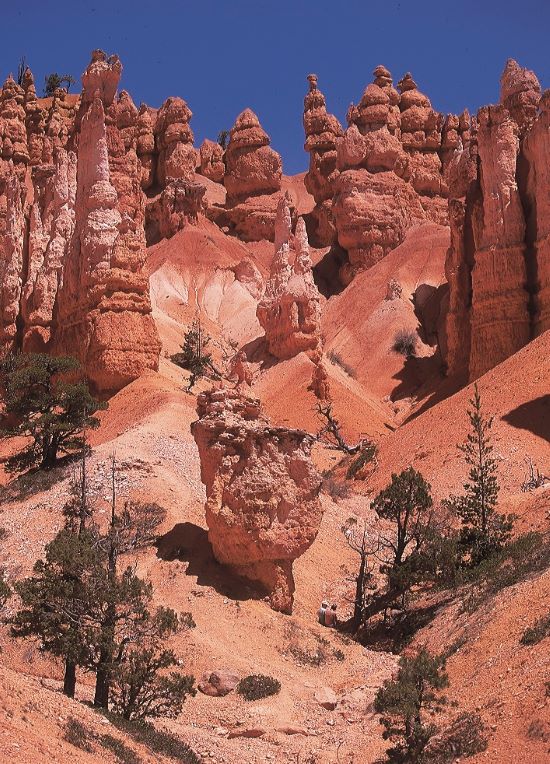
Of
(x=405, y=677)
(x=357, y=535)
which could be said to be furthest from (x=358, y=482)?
(x=405, y=677)

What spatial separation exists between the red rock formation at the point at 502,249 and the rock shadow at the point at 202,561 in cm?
2030

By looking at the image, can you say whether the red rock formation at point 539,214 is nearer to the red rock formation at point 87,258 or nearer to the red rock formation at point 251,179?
the red rock formation at point 87,258

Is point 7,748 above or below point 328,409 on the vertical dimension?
below

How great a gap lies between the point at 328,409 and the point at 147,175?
137ft

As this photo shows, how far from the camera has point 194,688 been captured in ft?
61.5

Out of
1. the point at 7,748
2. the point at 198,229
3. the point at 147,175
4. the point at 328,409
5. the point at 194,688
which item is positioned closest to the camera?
the point at 7,748

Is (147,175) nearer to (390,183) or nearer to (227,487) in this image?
(390,183)

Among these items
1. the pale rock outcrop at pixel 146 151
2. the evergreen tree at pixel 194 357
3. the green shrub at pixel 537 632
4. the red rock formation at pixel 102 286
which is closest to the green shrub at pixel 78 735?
the green shrub at pixel 537 632

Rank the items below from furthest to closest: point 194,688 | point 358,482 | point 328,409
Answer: point 328,409 < point 358,482 < point 194,688

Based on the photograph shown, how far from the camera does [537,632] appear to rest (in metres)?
17.8

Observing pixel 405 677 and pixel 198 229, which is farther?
pixel 198 229

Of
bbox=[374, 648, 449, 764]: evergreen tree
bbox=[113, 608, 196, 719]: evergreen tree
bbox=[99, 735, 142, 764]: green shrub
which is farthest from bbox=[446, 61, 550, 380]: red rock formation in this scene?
bbox=[99, 735, 142, 764]: green shrub

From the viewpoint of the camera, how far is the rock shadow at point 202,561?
72.7 ft

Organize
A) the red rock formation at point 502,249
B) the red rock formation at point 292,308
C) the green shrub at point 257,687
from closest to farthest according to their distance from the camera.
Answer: the green shrub at point 257,687, the red rock formation at point 502,249, the red rock formation at point 292,308
